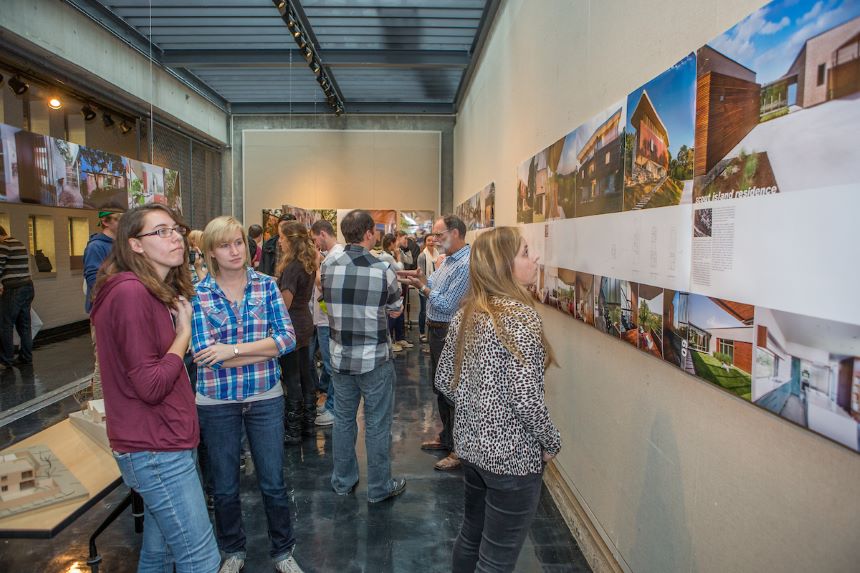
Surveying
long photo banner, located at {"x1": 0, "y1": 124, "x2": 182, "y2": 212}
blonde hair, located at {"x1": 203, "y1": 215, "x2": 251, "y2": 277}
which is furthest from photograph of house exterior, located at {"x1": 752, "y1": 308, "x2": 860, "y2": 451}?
long photo banner, located at {"x1": 0, "y1": 124, "x2": 182, "y2": 212}

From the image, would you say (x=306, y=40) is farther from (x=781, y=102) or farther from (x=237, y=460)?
(x=781, y=102)

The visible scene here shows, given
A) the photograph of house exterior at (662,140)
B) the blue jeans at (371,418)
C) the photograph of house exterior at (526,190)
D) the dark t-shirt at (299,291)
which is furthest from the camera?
the photograph of house exterior at (526,190)

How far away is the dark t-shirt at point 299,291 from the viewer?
158 inches

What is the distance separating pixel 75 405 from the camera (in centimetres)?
545

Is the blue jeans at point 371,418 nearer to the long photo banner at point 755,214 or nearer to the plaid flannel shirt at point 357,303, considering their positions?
the plaid flannel shirt at point 357,303

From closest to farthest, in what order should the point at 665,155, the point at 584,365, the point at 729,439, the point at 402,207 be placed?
1. the point at 729,439
2. the point at 665,155
3. the point at 584,365
4. the point at 402,207

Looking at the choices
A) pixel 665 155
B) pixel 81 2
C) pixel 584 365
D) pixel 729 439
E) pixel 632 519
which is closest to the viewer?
pixel 729 439

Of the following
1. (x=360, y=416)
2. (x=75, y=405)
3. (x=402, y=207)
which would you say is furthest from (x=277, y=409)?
(x=402, y=207)

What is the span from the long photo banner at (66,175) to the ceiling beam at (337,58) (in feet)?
6.23

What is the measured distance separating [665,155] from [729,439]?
38.6 inches

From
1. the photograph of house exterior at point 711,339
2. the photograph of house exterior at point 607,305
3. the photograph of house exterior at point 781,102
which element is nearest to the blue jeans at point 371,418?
the photograph of house exterior at point 607,305

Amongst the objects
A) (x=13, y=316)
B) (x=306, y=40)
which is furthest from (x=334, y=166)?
(x=13, y=316)

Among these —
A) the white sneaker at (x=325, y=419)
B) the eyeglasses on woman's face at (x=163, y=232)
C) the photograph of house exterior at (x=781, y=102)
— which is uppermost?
the photograph of house exterior at (x=781, y=102)

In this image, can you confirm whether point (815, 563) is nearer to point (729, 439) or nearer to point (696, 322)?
point (729, 439)
